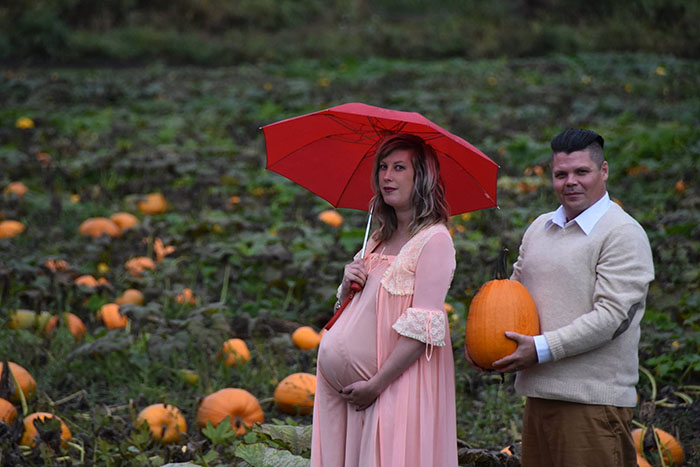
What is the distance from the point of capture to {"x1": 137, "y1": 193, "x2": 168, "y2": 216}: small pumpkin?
6750 mm

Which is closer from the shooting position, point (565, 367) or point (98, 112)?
point (565, 367)

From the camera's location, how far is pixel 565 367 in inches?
92.5

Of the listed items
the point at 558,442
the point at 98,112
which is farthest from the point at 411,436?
the point at 98,112

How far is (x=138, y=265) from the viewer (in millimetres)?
5379

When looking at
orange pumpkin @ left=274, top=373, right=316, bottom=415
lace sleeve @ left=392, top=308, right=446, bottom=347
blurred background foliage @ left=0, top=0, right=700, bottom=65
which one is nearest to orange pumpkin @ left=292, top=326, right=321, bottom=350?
orange pumpkin @ left=274, top=373, right=316, bottom=415

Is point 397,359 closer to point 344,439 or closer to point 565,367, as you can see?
point 344,439

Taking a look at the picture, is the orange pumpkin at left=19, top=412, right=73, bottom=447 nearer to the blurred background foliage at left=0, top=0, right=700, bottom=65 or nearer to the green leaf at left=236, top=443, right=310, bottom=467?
the green leaf at left=236, top=443, right=310, bottom=467

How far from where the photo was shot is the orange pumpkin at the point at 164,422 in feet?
11.3

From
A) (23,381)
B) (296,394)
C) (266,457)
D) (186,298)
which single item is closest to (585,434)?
(266,457)

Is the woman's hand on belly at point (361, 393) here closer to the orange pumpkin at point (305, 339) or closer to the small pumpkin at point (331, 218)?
the orange pumpkin at point (305, 339)

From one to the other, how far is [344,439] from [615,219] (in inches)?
44.0

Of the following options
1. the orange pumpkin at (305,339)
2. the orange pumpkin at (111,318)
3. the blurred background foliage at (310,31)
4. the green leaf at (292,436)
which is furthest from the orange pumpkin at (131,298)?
the blurred background foliage at (310,31)

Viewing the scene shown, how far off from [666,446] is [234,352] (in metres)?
2.24

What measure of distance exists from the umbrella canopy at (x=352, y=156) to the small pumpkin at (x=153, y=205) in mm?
4152
